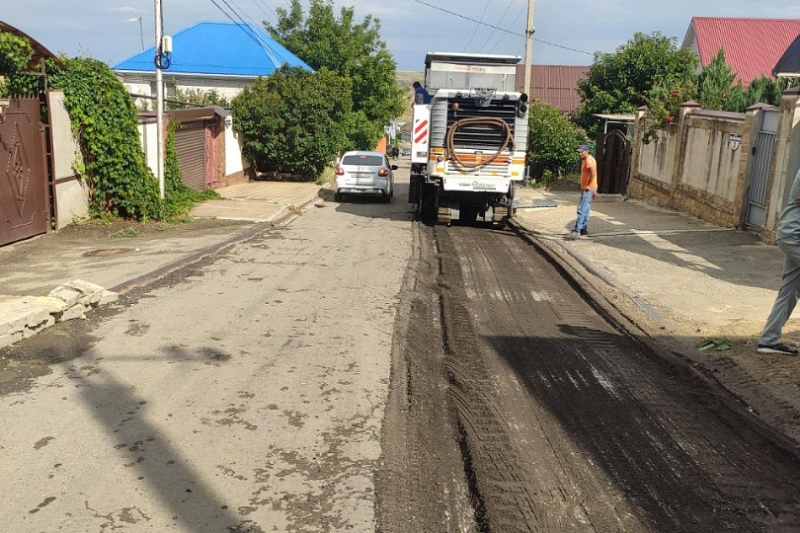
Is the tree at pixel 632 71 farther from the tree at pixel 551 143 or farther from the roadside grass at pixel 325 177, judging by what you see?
the roadside grass at pixel 325 177

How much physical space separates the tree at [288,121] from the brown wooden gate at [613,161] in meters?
9.84

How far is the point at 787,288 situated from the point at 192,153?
17.6 m

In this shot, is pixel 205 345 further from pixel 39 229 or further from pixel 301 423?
pixel 39 229

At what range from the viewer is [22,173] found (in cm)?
1262

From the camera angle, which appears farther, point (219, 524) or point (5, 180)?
point (5, 180)

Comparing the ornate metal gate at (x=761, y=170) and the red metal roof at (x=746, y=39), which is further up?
the red metal roof at (x=746, y=39)

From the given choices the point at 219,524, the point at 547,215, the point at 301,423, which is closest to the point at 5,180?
the point at 301,423

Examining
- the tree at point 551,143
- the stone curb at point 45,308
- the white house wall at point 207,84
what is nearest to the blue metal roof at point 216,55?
the white house wall at point 207,84

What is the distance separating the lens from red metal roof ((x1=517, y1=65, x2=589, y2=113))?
5522 cm

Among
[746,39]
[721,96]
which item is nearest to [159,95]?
[721,96]

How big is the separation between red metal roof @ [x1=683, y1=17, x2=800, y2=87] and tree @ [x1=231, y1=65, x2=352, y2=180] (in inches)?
981

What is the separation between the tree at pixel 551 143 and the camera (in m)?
29.6

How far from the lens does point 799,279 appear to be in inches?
279

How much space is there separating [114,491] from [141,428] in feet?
3.05
